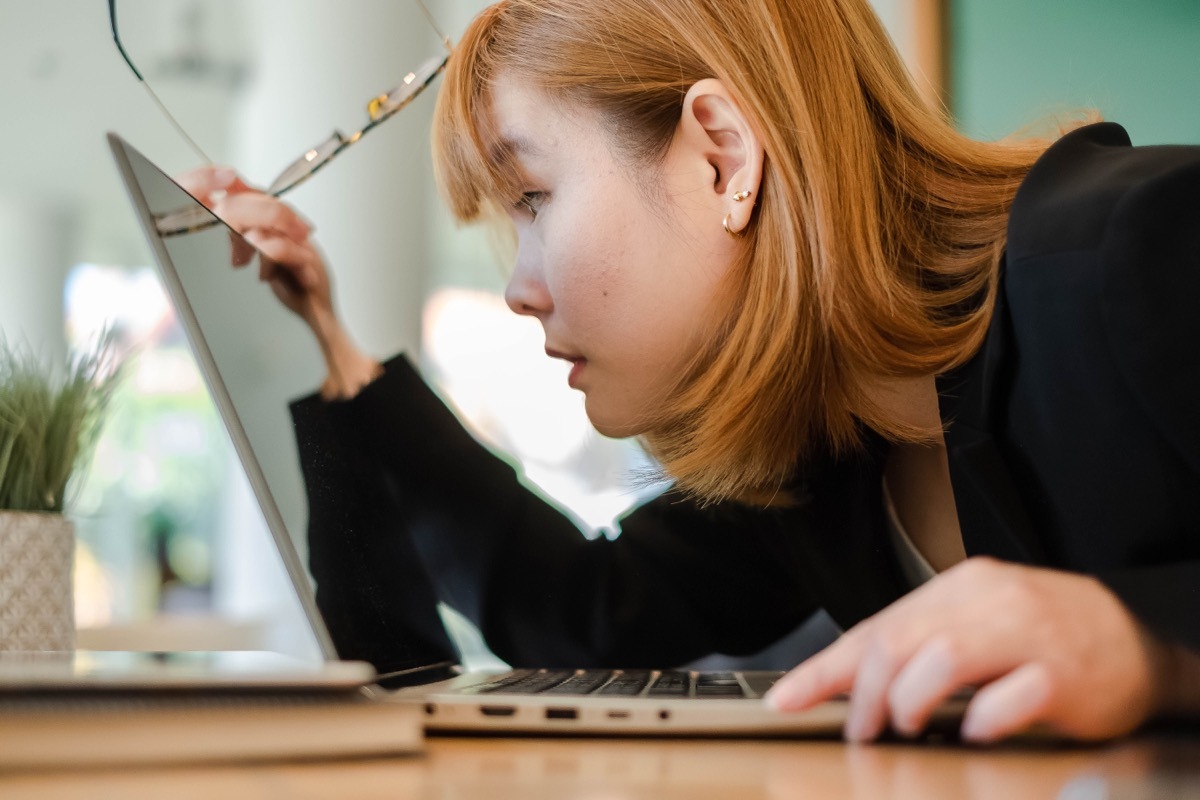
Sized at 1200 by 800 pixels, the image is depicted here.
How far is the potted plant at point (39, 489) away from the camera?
578 millimetres

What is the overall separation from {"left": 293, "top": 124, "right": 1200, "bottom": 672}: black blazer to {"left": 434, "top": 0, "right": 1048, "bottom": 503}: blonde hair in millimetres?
68

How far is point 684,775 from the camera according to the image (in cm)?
31

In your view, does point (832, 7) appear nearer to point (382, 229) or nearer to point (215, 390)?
point (215, 390)

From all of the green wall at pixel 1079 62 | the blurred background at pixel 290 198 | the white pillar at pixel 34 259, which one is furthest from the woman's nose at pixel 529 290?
the white pillar at pixel 34 259

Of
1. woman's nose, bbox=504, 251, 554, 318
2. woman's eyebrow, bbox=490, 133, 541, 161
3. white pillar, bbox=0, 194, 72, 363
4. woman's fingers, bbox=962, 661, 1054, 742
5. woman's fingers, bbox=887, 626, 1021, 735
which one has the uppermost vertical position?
white pillar, bbox=0, 194, 72, 363

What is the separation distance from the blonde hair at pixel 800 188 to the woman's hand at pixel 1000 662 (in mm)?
351

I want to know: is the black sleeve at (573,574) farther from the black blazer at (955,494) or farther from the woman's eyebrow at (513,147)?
the woman's eyebrow at (513,147)

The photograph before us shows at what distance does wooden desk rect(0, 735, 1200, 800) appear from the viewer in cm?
27

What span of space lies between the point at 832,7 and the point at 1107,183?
1.06 ft

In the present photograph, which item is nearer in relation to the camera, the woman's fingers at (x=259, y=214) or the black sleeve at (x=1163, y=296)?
the black sleeve at (x=1163, y=296)

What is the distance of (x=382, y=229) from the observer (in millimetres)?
2213

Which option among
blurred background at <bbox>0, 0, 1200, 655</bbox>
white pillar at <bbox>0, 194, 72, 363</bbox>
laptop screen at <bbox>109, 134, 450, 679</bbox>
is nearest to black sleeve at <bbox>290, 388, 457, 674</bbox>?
laptop screen at <bbox>109, 134, 450, 679</bbox>

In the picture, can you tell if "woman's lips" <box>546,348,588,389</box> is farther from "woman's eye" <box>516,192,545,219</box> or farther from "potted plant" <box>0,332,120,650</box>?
"potted plant" <box>0,332,120,650</box>

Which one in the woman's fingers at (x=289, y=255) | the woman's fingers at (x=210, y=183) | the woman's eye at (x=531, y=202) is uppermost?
the woman's fingers at (x=210, y=183)
